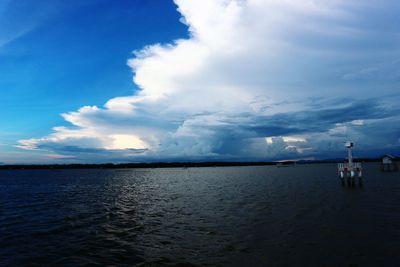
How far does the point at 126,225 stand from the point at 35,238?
24.6 ft

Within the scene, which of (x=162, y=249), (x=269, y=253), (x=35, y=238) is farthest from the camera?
(x=35, y=238)

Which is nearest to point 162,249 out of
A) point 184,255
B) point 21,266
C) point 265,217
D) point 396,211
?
point 184,255

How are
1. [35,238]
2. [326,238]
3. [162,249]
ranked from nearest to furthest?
[162,249] → [326,238] → [35,238]

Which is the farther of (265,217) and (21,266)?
(265,217)

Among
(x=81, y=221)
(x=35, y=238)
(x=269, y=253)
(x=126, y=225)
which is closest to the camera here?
(x=269, y=253)

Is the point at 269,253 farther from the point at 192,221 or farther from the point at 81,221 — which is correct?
the point at 81,221

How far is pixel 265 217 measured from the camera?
30047 millimetres

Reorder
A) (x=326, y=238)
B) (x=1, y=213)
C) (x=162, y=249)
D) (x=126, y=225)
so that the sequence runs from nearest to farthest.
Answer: (x=162, y=249)
(x=326, y=238)
(x=126, y=225)
(x=1, y=213)

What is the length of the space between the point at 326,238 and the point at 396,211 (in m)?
15.3

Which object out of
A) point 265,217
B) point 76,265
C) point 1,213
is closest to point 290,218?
point 265,217

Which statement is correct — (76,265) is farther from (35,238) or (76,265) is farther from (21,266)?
(35,238)

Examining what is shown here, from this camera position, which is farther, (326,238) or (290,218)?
(290,218)

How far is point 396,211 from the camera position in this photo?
3166 centimetres

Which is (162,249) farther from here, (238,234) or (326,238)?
(326,238)
